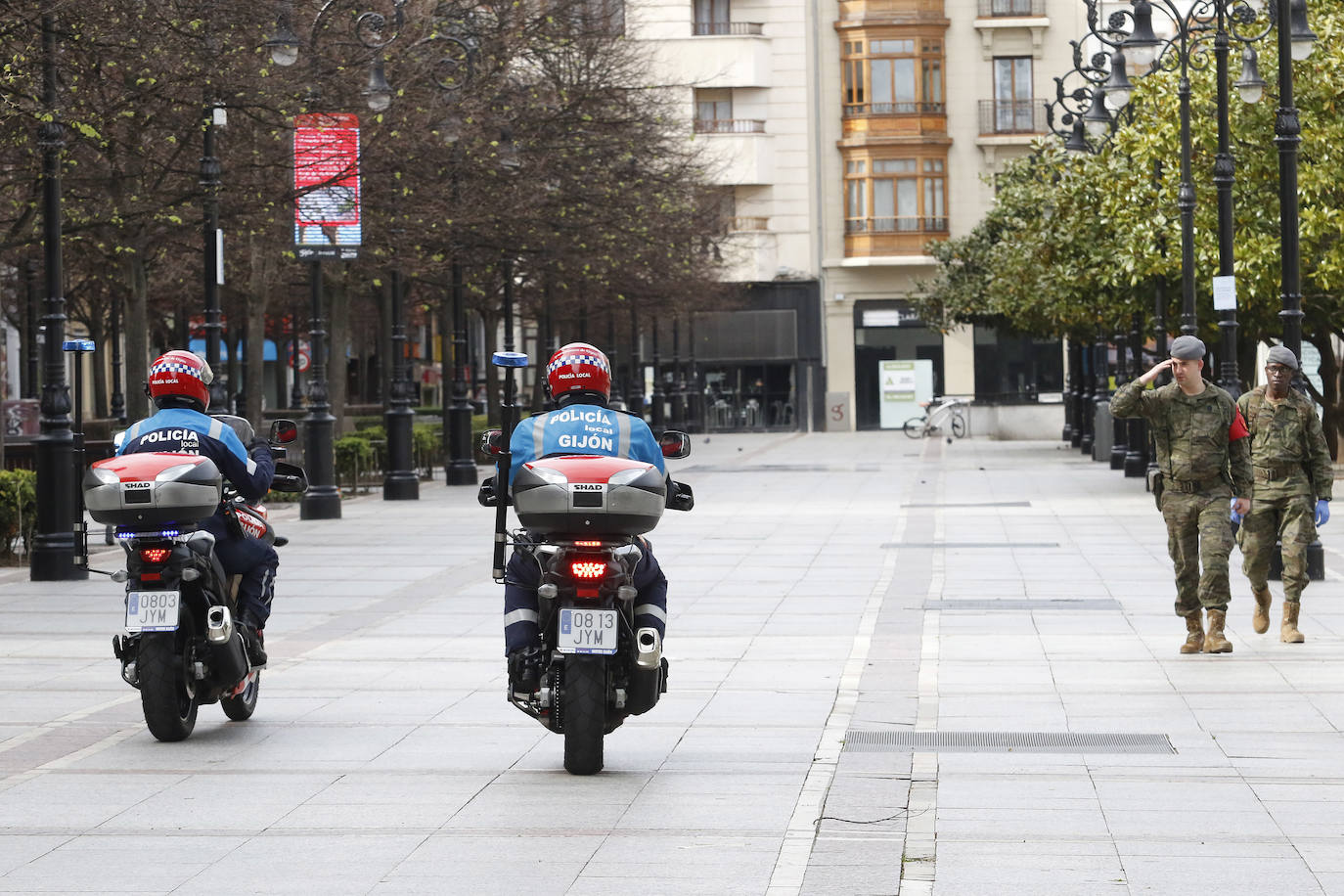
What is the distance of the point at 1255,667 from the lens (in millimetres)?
11375

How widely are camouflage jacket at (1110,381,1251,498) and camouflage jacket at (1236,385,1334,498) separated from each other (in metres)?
0.77

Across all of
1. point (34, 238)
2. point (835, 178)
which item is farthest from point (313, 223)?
point (835, 178)

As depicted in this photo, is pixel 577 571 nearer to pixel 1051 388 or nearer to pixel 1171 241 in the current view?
pixel 1171 241

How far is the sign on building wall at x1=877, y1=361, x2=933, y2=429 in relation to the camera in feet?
219

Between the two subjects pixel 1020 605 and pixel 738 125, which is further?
pixel 738 125

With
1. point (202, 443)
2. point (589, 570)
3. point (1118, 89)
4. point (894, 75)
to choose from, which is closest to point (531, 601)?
point (589, 570)

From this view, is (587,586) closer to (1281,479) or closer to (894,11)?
(1281,479)

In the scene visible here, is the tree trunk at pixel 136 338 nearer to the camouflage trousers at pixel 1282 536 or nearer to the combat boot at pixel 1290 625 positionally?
the camouflage trousers at pixel 1282 536

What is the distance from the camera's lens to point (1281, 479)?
12.7 metres

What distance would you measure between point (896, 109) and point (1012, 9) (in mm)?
4894

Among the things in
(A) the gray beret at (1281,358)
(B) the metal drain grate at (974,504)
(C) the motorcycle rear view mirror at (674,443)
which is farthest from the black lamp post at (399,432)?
(C) the motorcycle rear view mirror at (674,443)

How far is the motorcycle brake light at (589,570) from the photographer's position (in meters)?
7.92

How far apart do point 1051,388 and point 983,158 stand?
24.0ft

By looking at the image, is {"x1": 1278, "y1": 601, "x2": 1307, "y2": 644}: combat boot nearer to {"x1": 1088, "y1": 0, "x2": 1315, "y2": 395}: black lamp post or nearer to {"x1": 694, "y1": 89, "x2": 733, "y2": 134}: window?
{"x1": 1088, "y1": 0, "x2": 1315, "y2": 395}: black lamp post
